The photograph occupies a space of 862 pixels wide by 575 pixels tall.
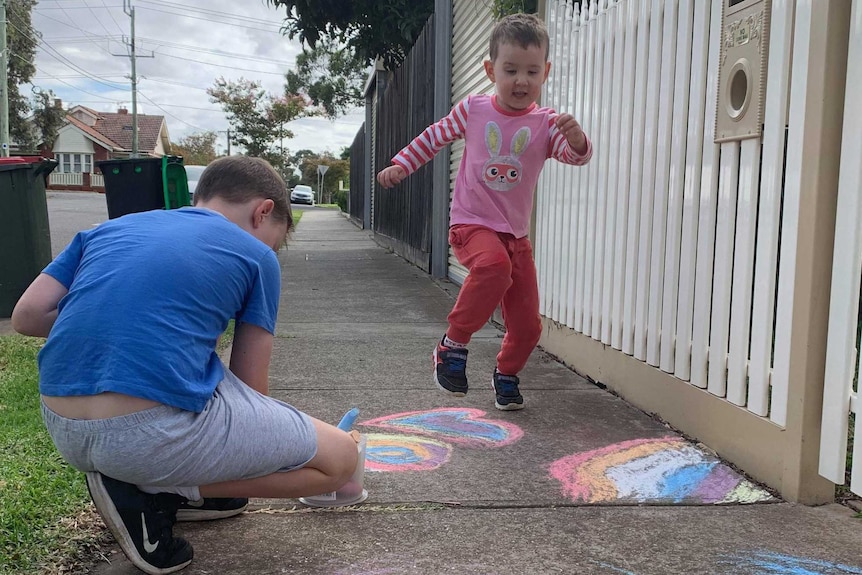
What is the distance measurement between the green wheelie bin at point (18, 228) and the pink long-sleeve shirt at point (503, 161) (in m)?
4.07

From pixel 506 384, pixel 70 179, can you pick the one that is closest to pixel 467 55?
→ pixel 506 384

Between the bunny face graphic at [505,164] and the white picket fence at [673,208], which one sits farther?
A: the bunny face graphic at [505,164]

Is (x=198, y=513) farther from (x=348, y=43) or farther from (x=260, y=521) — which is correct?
(x=348, y=43)

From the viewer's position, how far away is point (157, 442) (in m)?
1.89

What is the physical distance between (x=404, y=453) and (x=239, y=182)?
1.34m

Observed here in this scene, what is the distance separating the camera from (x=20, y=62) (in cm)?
4972

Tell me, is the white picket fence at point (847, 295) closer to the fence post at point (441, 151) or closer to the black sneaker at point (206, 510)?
the black sneaker at point (206, 510)

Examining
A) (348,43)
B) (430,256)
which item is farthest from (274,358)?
(348,43)

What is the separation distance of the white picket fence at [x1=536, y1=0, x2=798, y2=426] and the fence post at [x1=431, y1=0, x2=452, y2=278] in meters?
3.96

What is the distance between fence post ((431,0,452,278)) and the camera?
29.1 ft

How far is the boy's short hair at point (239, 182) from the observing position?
2248mm

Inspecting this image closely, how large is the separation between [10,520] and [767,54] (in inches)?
113

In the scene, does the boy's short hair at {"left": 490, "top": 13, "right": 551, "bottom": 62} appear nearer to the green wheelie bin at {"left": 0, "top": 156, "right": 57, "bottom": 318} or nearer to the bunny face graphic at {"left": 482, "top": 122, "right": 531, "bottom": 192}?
the bunny face graphic at {"left": 482, "top": 122, "right": 531, "bottom": 192}

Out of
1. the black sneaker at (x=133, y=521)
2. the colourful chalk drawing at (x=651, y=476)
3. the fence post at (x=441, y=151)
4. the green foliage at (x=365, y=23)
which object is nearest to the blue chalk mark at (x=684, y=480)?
the colourful chalk drawing at (x=651, y=476)
